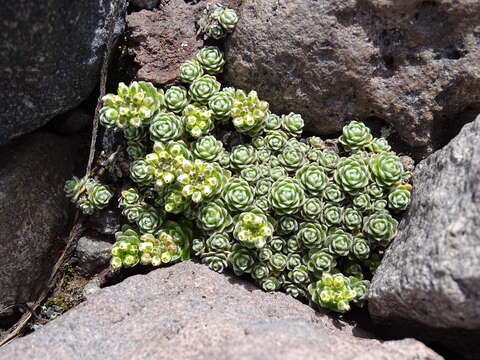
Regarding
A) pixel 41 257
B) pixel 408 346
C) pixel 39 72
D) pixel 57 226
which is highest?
pixel 39 72

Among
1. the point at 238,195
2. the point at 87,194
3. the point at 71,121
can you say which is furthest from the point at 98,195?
the point at 238,195

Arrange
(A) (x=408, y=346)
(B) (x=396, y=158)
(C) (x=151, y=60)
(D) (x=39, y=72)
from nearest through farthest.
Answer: (A) (x=408, y=346)
(D) (x=39, y=72)
(B) (x=396, y=158)
(C) (x=151, y=60)

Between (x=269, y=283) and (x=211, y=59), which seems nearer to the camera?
(x=269, y=283)

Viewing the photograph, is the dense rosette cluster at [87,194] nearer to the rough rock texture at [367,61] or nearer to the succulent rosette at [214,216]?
the succulent rosette at [214,216]

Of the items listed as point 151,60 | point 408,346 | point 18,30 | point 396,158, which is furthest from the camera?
point 151,60

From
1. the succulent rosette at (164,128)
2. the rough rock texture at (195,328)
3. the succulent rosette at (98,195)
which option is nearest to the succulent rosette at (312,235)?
the rough rock texture at (195,328)

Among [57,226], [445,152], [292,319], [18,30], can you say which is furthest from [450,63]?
[57,226]

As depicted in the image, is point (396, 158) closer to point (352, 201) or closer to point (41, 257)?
point (352, 201)

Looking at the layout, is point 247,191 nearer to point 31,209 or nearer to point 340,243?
point 340,243
